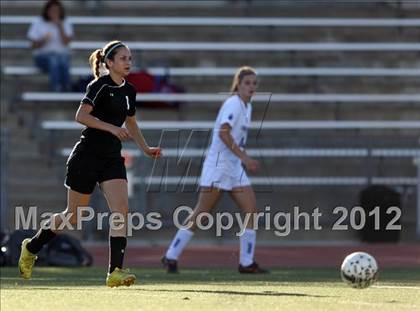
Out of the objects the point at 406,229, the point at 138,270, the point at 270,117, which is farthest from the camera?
the point at 270,117

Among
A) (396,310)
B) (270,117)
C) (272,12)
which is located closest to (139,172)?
(270,117)

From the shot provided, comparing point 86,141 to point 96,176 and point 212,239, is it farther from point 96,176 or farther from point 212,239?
point 212,239

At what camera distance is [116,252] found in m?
9.43

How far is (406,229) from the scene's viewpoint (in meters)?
18.5

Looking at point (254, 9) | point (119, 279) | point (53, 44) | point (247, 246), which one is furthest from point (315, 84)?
point (119, 279)

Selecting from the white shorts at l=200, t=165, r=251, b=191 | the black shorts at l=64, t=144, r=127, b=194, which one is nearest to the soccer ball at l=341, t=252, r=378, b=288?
the black shorts at l=64, t=144, r=127, b=194

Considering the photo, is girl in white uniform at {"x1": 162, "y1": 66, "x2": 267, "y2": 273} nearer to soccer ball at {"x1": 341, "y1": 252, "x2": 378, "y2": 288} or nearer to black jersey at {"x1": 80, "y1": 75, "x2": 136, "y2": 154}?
black jersey at {"x1": 80, "y1": 75, "x2": 136, "y2": 154}

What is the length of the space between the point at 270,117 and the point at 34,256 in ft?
35.2

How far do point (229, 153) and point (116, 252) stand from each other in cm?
322

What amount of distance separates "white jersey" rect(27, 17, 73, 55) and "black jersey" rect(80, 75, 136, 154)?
402 inches

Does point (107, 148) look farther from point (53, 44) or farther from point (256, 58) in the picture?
point (256, 58)

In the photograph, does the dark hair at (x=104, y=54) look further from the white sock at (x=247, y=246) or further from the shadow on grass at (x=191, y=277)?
the white sock at (x=247, y=246)

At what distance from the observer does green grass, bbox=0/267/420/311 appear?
8.07m

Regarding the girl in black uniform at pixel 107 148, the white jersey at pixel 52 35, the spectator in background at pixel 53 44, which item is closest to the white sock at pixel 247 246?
the girl in black uniform at pixel 107 148
